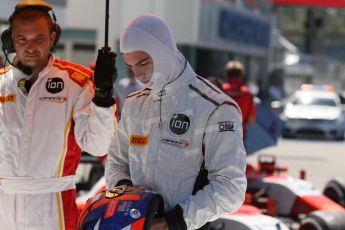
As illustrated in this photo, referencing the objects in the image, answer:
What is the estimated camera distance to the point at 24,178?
3.73 meters

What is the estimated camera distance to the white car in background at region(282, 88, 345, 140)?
2177 centimetres

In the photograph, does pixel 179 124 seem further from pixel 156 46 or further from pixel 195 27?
pixel 195 27

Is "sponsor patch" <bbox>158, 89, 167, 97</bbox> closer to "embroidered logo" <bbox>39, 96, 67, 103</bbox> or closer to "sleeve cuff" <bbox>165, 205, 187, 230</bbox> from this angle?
"sleeve cuff" <bbox>165, 205, 187, 230</bbox>

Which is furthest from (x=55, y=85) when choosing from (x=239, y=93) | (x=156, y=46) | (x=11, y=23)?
(x=239, y=93)

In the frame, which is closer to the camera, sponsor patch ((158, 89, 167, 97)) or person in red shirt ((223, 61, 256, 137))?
sponsor patch ((158, 89, 167, 97))

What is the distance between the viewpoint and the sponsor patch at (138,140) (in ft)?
10.5

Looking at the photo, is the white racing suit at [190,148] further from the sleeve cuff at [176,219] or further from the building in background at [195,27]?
the building in background at [195,27]

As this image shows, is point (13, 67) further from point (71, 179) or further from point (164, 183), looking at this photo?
point (164, 183)

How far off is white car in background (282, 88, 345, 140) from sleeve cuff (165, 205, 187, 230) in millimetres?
18941

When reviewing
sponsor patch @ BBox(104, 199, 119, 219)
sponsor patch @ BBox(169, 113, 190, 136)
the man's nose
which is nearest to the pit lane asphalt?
the man's nose

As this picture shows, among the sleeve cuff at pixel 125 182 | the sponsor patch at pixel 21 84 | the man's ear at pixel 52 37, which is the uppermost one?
the man's ear at pixel 52 37

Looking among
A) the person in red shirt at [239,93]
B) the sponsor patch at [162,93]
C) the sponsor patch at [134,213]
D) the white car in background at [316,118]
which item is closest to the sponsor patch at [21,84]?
the sponsor patch at [162,93]

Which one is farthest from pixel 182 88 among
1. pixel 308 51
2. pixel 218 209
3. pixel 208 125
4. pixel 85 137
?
pixel 308 51

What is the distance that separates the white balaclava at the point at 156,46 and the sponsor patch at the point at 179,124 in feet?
0.41
